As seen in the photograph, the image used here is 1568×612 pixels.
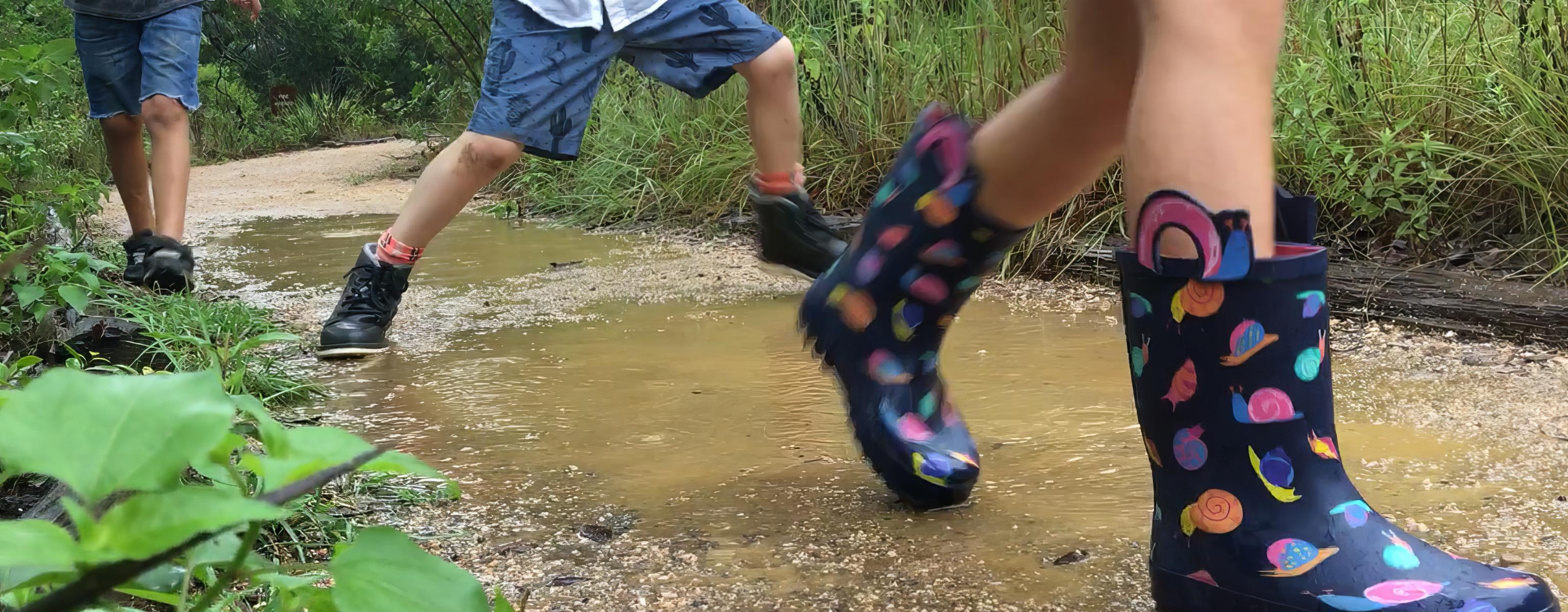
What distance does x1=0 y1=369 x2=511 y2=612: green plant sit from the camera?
1.40 ft

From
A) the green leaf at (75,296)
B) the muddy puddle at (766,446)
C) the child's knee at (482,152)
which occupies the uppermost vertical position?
the child's knee at (482,152)

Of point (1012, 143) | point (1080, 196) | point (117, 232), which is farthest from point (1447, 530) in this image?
point (117, 232)

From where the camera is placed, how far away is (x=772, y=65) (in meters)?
2.86

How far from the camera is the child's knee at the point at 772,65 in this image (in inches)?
112

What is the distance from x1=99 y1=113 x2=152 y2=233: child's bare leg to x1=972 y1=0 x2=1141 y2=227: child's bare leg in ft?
9.31

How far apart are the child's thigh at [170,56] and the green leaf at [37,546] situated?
3.20m

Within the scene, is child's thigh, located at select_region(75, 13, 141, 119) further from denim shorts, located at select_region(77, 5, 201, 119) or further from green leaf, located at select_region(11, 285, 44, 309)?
green leaf, located at select_region(11, 285, 44, 309)

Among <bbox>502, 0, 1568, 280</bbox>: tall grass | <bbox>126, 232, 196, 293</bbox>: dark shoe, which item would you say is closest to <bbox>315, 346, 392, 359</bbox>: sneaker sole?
<bbox>126, 232, 196, 293</bbox>: dark shoe

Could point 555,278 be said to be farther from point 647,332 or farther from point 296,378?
point 296,378

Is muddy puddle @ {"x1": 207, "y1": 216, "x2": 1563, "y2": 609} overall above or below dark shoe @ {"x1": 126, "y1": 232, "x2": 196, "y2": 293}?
below

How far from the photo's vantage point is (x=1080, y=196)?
3.18m

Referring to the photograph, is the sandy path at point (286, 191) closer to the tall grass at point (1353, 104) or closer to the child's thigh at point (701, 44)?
the tall grass at point (1353, 104)

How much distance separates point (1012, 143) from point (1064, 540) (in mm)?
444

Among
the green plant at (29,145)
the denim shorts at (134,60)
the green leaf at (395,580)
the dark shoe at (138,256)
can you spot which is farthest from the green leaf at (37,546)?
the denim shorts at (134,60)
